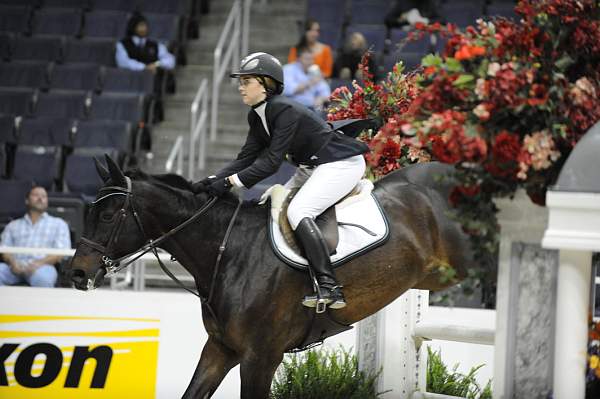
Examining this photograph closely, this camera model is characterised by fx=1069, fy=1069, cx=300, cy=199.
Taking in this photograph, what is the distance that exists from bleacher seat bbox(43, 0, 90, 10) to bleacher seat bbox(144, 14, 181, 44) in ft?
3.24

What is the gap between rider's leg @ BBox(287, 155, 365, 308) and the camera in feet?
17.4

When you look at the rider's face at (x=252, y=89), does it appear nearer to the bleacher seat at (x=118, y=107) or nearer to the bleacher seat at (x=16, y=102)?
the bleacher seat at (x=118, y=107)

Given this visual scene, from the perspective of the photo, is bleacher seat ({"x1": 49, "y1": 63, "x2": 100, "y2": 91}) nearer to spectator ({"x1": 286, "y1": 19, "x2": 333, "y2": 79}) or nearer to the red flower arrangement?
spectator ({"x1": 286, "y1": 19, "x2": 333, "y2": 79})

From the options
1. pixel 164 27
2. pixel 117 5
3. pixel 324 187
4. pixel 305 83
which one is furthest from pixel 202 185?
pixel 117 5

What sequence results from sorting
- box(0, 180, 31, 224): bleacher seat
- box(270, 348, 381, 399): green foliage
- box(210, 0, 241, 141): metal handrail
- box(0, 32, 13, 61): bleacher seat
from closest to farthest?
box(270, 348, 381, 399): green foliage
box(0, 180, 31, 224): bleacher seat
box(210, 0, 241, 141): metal handrail
box(0, 32, 13, 61): bleacher seat

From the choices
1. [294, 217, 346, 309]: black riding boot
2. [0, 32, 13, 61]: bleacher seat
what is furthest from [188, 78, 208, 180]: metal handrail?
[294, 217, 346, 309]: black riding boot

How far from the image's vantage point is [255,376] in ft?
17.4

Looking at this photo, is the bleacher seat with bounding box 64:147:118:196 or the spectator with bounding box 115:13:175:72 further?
the spectator with bounding box 115:13:175:72

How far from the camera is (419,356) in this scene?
6309 millimetres

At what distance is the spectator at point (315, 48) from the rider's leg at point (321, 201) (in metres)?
5.46

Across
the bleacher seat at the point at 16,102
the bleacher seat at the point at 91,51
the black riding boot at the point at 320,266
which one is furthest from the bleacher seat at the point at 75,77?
the black riding boot at the point at 320,266

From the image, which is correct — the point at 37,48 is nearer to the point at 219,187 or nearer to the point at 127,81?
the point at 127,81

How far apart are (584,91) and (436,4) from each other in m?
8.23

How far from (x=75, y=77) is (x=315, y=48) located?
9.83ft
